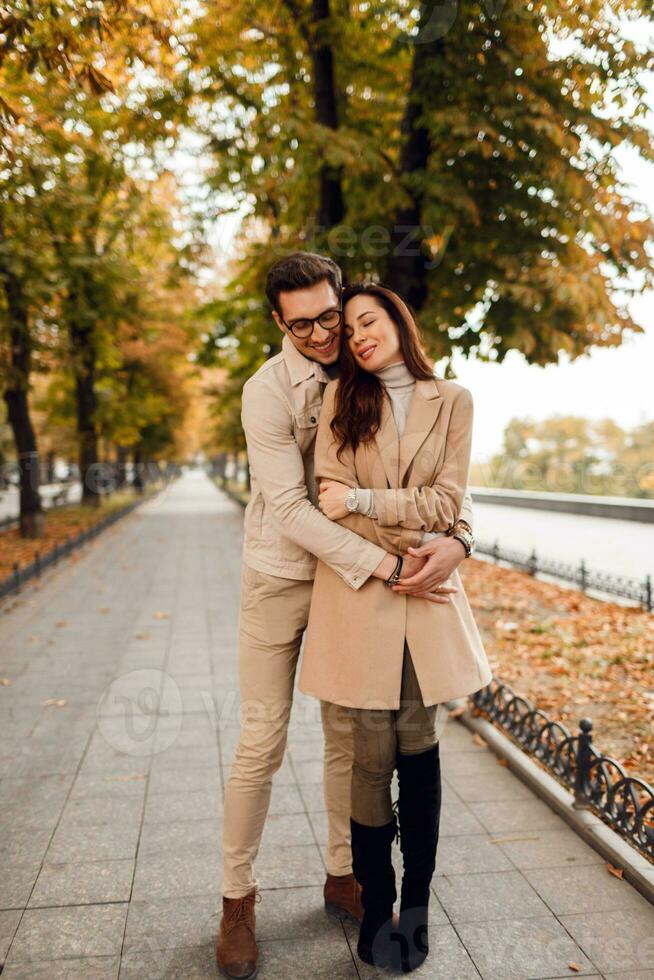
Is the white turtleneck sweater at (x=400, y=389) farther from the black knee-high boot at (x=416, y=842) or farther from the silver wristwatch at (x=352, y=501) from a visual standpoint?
the black knee-high boot at (x=416, y=842)

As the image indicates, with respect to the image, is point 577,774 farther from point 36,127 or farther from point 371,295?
point 36,127

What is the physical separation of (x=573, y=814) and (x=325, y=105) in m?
7.25

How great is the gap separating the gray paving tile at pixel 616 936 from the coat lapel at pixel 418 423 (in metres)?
1.83

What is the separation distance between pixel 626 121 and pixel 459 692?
6.44 m

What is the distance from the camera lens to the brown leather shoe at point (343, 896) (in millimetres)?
3051

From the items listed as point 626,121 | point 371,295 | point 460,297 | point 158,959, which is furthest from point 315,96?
point 158,959

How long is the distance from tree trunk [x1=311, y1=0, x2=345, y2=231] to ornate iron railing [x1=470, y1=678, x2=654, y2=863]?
18.2 feet

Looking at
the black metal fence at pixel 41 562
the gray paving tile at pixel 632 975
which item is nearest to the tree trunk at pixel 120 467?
the black metal fence at pixel 41 562

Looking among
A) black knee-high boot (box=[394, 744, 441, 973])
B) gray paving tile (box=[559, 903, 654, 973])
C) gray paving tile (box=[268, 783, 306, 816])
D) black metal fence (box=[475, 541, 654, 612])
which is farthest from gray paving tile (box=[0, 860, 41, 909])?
black metal fence (box=[475, 541, 654, 612])

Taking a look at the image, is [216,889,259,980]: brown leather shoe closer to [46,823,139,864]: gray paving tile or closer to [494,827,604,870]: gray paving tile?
[46,823,139,864]: gray paving tile

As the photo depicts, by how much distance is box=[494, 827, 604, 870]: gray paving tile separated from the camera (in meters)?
3.46

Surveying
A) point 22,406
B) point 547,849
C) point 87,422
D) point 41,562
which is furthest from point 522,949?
point 87,422

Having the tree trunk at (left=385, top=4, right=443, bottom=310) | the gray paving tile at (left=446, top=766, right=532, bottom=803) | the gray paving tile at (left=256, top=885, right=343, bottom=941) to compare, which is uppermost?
the tree trunk at (left=385, top=4, right=443, bottom=310)

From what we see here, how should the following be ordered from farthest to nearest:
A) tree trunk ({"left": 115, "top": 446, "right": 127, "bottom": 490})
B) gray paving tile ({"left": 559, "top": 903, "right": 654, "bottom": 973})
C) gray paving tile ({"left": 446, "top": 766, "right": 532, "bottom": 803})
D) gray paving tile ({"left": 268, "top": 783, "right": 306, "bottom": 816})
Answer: tree trunk ({"left": 115, "top": 446, "right": 127, "bottom": 490}), gray paving tile ({"left": 446, "top": 766, "right": 532, "bottom": 803}), gray paving tile ({"left": 268, "top": 783, "right": 306, "bottom": 816}), gray paving tile ({"left": 559, "top": 903, "right": 654, "bottom": 973})
